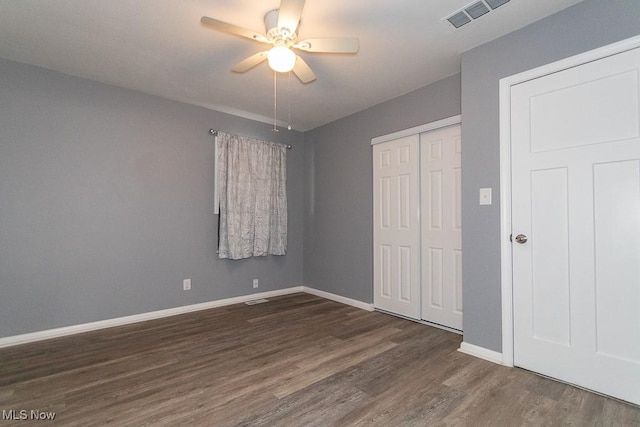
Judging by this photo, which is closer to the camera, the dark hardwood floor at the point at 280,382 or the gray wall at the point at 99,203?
the dark hardwood floor at the point at 280,382

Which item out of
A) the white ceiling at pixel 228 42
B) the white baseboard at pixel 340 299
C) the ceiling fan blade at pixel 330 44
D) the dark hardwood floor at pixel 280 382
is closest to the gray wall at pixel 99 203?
the white ceiling at pixel 228 42

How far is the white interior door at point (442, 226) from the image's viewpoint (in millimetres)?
2959

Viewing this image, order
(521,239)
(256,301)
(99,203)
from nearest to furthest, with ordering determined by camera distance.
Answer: (521,239) < (99,203) < (256,301)

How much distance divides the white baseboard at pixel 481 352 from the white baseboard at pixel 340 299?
1349mm

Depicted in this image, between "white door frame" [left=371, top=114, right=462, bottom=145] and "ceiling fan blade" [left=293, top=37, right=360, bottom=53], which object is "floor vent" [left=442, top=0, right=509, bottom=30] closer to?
"ceiling fan blade" [left=293, top=37, right=360, bottom=53]

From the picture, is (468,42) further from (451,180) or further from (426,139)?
(451,180)

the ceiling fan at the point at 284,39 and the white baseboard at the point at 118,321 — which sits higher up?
the ceiling fan at the point at 284,39

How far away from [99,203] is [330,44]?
2823mm

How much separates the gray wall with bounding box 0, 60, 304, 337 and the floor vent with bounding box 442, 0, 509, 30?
2850 mm

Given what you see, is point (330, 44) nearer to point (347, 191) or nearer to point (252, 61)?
point (252, 61)

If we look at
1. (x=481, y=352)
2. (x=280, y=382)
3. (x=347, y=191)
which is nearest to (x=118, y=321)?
(x=280, y=382)

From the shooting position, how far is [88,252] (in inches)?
118

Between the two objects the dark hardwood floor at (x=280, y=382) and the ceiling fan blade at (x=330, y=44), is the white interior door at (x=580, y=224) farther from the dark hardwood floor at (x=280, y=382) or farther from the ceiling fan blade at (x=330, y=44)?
the ceiling fan blade at (x=330, y=44)

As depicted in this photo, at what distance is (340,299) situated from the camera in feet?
13.5
